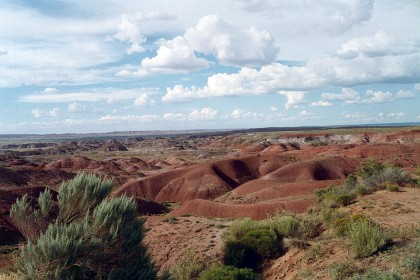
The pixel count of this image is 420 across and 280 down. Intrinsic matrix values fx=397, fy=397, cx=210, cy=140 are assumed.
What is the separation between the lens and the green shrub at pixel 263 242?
1478 cm

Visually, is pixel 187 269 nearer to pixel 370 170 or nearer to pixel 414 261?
pixel 414 261

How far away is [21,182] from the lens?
7006cm

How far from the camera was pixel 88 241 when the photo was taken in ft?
30.6

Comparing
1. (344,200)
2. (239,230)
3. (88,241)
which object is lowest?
(239,230)

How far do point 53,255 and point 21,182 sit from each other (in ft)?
225

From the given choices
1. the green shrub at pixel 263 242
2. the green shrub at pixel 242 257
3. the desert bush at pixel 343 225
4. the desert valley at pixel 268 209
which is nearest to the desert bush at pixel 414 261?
the desert valley at pixel 268 209

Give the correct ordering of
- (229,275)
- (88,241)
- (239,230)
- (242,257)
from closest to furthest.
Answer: (88,241) < (229,275) < (242,257) < (239,230)

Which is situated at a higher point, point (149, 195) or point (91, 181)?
point (91, 181)

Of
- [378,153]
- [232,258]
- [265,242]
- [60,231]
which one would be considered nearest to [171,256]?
[232,258]


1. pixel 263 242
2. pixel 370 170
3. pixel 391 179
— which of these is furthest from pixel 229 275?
pixel 370 170

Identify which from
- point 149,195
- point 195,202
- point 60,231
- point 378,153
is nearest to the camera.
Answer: point 60,231

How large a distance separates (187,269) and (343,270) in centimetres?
631

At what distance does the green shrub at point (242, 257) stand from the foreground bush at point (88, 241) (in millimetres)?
5355

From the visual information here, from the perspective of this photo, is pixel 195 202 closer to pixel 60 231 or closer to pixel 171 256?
pixel 171 256
